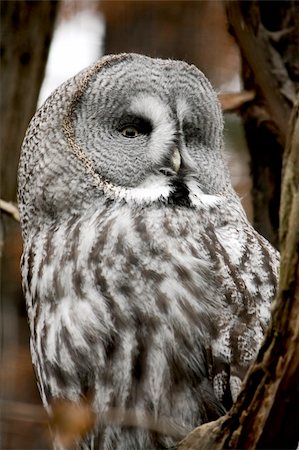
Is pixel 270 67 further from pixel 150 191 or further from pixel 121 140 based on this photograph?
pixel 150 191

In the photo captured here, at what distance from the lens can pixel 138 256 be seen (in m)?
3.04

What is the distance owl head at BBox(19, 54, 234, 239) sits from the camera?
3.25 m

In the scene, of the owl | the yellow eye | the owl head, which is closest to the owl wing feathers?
the owl

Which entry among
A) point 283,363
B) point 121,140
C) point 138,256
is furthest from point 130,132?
point 283,363

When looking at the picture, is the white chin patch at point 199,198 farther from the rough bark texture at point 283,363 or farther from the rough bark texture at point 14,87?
the rough bark texture at point 283,363

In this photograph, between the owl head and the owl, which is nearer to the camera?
the owl

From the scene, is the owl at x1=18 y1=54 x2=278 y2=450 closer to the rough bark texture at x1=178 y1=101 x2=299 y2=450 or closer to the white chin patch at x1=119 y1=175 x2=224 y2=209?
the white chin patch at x1=119 y1=175 x2=224 y2=209

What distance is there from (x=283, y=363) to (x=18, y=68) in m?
2.45

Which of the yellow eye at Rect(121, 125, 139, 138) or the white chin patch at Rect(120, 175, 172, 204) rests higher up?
the yellow eye at Rect(121, 125, 139, 138)

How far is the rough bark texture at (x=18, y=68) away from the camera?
416cm

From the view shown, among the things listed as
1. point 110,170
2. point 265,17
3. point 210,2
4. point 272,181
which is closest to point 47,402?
point 110,170

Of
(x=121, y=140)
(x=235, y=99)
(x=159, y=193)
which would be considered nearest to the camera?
(x=159, y=193)

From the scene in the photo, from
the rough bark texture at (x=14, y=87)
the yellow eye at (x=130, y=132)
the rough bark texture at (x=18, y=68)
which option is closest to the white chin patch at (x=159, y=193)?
the yellow eye at (x=130, y=132)

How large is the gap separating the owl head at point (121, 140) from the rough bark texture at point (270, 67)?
0.70 m
